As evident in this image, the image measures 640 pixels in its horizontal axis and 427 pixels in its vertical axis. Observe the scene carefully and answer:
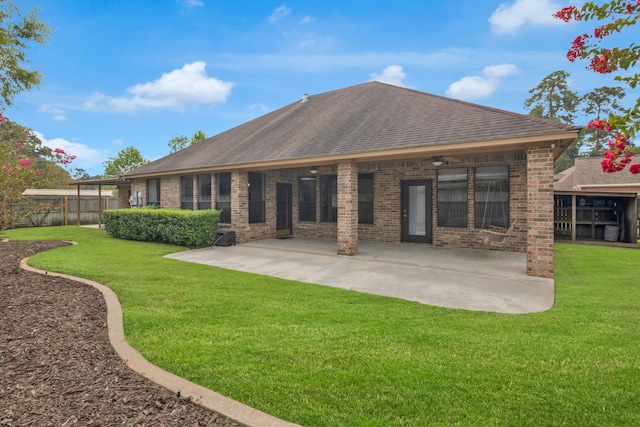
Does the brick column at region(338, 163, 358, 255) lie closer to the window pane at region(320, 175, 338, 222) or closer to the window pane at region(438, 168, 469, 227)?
the window pane at region(438, 168, 469, 227)

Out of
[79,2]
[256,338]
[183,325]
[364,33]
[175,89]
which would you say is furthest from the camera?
[175,89]

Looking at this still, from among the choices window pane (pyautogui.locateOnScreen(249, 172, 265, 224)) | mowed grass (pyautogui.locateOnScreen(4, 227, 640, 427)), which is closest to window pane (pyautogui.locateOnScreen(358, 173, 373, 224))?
window pane (pyautogui.locateOnScreen(249, 172, 265, 224))

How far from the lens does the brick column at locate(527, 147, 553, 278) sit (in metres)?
6.74

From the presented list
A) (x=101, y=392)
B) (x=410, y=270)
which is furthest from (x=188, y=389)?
(x=410, y=270)

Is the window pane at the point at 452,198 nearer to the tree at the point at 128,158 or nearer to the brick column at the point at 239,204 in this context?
the brick column at the point at 239,204

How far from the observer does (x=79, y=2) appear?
11.5 metres

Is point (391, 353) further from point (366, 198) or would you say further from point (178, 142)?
point (178, 142)

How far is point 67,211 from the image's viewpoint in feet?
70.2

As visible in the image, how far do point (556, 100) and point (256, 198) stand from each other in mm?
44353

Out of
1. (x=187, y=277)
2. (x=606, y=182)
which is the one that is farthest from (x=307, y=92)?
(x=606, y=182)

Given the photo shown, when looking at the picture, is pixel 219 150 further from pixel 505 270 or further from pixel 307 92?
pixel 505 270

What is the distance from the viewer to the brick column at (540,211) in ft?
22.1

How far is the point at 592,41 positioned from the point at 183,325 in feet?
15.6

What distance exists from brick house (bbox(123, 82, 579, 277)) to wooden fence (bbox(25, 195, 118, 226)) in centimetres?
856
